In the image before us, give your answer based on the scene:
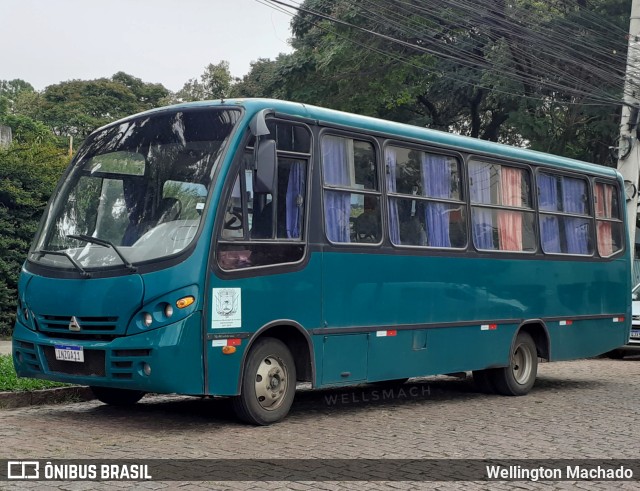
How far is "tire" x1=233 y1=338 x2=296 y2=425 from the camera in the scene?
28.7ft

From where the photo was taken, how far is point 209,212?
8500 millimetres

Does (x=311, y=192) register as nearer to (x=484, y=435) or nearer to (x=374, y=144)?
(x=374, y=144)

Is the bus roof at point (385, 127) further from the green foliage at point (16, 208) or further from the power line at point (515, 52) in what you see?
the power line at point (515, 52)

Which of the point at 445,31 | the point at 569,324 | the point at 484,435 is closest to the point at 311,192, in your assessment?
the point at 484,435

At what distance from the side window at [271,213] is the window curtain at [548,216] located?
4.86 m

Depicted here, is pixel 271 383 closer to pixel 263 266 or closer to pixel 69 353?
pixel 263 266

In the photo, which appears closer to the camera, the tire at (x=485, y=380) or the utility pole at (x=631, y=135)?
the tire at (x=485, y=380)

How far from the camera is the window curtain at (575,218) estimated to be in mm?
13711

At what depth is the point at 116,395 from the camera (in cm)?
997

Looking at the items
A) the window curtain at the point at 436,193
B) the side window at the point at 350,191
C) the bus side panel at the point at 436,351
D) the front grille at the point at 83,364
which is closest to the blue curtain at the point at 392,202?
the side window at the point at 350,191

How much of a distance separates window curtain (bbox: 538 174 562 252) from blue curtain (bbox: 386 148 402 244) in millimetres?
3326

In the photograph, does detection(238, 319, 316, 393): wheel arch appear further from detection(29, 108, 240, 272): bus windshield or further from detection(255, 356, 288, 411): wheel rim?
detection(29, 108, 240, 272): bus windshield

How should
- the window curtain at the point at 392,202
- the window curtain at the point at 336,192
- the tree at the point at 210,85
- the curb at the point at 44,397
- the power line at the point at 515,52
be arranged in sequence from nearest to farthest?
the window curtain at the point at 336,192
the curb at the point at 44,397
the window curtain at the point at 392,202
the power line at the point at 515,52
the tree at the point at 210,85

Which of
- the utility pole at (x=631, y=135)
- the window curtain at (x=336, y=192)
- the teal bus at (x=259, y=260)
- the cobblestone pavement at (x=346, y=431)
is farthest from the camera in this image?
the utility pole at (x=631, y=135)
